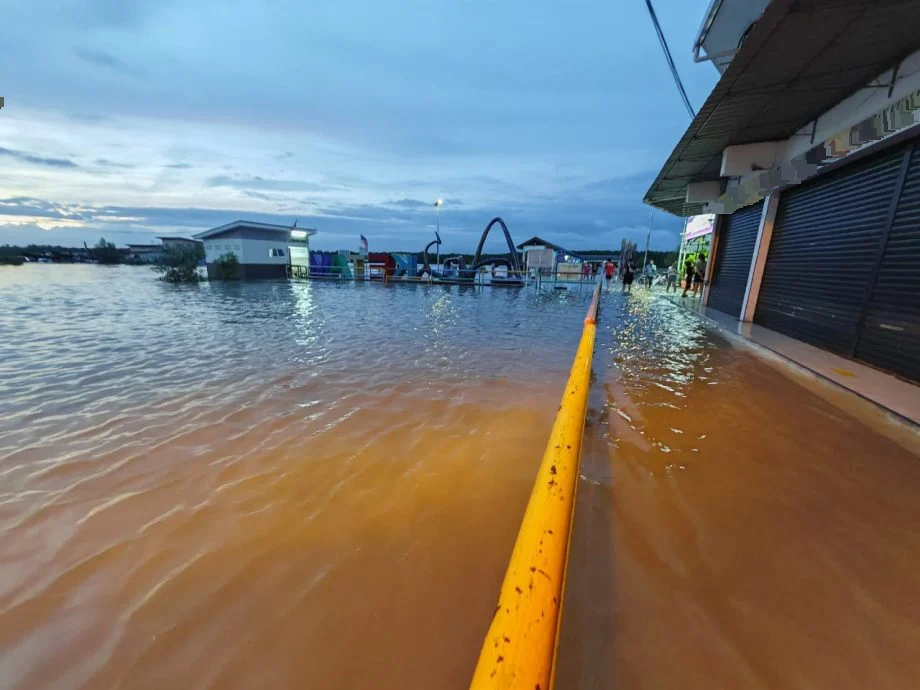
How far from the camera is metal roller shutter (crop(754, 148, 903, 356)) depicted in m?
5.64

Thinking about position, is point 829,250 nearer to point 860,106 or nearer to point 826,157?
point 826,157

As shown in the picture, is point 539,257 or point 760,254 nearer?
point 760,254

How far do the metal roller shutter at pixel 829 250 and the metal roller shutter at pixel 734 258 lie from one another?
1.67 m

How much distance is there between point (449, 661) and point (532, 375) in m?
4.18

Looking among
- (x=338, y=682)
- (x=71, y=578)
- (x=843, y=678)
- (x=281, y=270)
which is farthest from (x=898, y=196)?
(x=281, y=270)

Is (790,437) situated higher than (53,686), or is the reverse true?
(790,437)

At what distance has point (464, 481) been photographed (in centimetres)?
283

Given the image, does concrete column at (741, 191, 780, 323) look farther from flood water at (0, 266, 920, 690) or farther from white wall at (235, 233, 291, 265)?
white wall at (235, 233, 291, 265)

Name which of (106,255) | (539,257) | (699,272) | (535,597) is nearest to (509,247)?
(539,257)

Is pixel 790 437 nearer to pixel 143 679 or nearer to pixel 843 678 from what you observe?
pixel 843 678

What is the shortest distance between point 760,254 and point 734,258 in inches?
104

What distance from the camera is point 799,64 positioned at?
4965 millimetres

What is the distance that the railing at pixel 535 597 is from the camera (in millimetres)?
839

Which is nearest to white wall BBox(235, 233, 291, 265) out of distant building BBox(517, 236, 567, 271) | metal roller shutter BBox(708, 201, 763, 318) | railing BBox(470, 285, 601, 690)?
distant building BBox(517, 236, 567, 271)
